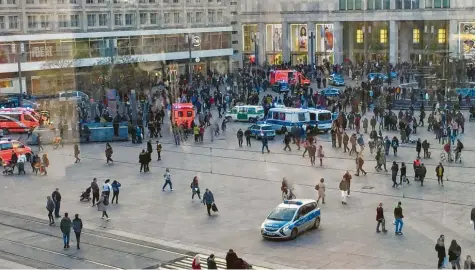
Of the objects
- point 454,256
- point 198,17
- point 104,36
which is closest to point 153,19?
point 198,17

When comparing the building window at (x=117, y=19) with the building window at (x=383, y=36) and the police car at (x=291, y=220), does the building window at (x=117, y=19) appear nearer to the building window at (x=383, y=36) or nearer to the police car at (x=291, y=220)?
the police car at (x=291, y=220)

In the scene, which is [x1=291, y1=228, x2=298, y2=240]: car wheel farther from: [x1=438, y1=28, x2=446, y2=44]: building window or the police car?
[x1=438, y1=28, x2=446, y2=44]: building window

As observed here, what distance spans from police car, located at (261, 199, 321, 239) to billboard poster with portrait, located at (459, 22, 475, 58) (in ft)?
68.2

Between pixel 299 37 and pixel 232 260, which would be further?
pixel 299 37

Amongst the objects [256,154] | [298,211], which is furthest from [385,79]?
[298,211]

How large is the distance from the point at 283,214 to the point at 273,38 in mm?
31959

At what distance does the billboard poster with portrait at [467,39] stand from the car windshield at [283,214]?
2126 cm

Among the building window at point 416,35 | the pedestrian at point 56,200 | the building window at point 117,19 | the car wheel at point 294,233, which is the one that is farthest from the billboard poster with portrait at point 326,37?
the car wheel at point 294,233

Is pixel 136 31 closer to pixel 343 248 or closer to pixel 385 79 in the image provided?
pixel 385 79

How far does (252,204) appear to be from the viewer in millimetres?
20344

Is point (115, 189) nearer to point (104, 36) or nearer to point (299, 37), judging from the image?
point (104, 36)

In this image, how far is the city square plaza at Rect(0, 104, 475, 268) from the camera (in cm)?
1634

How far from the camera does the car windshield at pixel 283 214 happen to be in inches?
679

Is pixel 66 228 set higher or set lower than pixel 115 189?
lower
